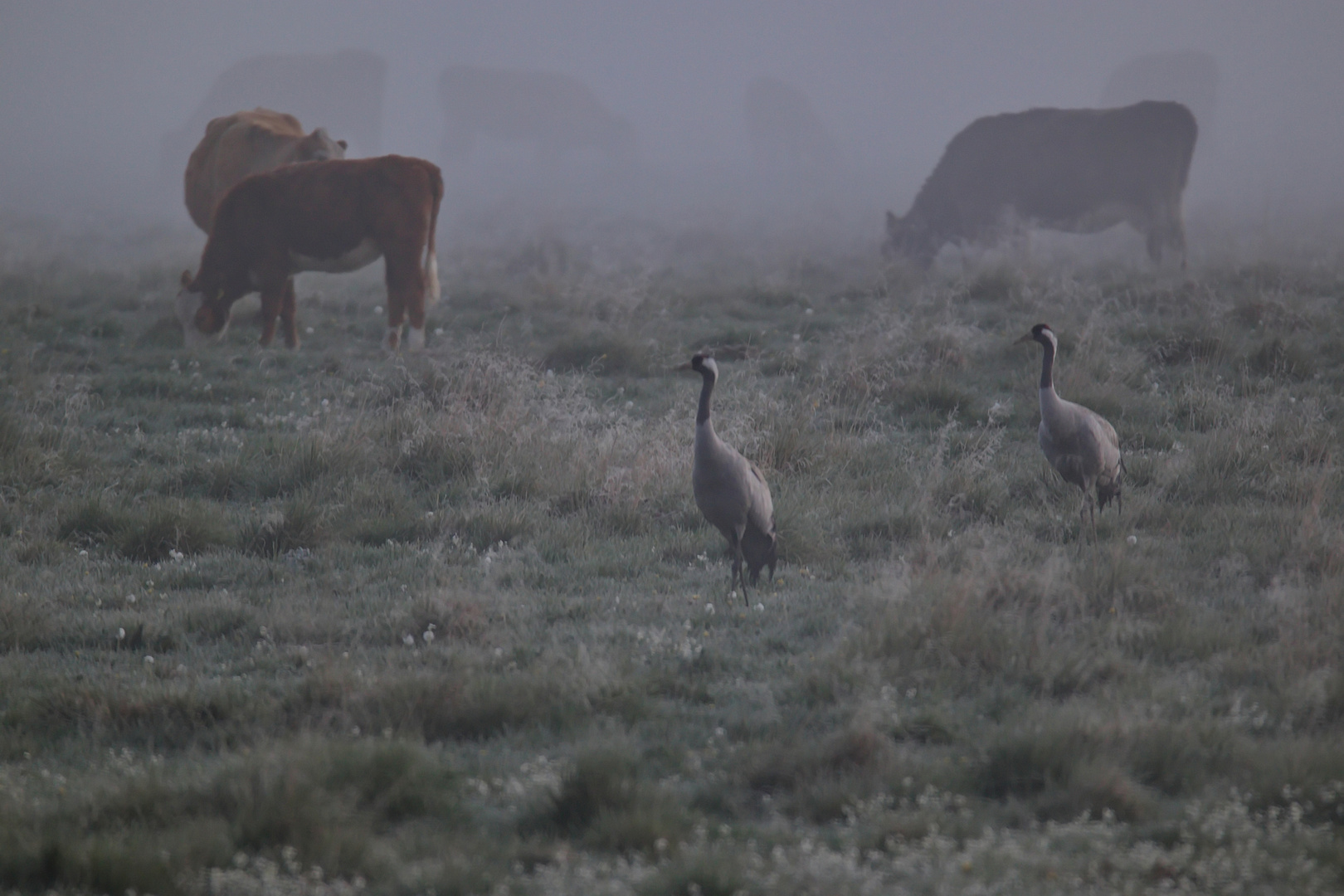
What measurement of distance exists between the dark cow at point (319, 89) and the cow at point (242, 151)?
53202 mm

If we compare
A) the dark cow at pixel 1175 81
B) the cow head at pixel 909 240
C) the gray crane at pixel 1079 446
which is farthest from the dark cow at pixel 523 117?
the gray crane at pixel 1079 446

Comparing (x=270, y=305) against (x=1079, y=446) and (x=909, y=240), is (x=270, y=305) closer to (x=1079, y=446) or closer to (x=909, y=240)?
(x=1079, y=446)

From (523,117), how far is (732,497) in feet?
222

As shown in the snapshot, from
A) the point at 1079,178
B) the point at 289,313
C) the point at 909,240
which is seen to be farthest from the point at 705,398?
the point at 1079,178

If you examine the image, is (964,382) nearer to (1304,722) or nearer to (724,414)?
(724,414)

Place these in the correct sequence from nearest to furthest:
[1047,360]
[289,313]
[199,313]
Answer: [1047,360] < [199,313] < [289,313]

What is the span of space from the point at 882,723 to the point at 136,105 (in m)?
122

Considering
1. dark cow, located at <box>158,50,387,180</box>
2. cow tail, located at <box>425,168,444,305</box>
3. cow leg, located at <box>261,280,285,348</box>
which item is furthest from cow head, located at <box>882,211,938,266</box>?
dark cow, located at <box>158,50,387,180</box>

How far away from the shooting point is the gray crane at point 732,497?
17.6 ft

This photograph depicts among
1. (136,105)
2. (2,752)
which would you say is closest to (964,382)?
(2,752)

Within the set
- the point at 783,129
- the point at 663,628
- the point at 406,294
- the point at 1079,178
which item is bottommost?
the point at 663,628

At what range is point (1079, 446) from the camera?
6156mm

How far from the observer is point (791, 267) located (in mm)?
17469

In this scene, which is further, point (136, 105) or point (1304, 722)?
point (136, 105)
